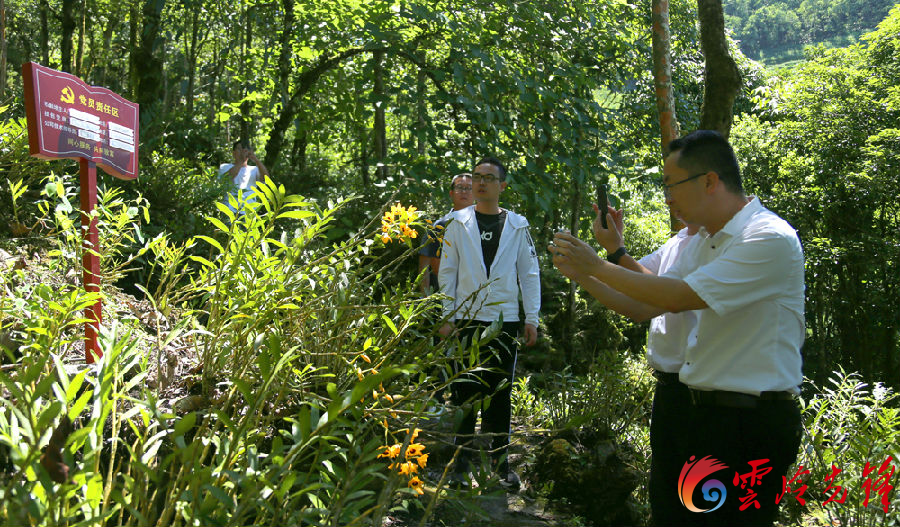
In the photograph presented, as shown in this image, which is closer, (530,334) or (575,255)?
(575,255)

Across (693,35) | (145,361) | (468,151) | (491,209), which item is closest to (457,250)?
(491,209)

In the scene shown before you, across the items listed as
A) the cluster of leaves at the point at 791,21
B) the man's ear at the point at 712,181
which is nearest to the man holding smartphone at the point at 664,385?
the man's ear at the point at 712,181

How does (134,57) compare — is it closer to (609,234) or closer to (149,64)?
(149,64)

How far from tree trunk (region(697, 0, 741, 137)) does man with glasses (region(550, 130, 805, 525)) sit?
2456 millimetres

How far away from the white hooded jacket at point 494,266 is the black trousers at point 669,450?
1570 mm

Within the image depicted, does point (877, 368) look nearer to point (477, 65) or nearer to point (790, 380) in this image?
point (477, 65)

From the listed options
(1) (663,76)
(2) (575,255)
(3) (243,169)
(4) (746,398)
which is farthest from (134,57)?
(4) (746,398)

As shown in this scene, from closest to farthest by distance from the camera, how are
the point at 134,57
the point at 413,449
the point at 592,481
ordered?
the point at 413,449
the point at 592,481
the point at 134,57

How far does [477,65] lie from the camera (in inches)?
271

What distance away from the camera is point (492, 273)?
4.41 meters

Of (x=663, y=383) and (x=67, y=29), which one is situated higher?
(x=67, y=29)

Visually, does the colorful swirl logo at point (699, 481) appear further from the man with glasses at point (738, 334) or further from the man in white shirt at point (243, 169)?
the man in white shirt at point (243, 169)

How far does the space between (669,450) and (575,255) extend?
89 centimetres

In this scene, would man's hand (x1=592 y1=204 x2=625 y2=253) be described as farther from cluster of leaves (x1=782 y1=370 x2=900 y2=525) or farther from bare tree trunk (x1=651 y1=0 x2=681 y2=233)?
bare tree trunk (x1=651 y1=0 x2=681 y2=233)
